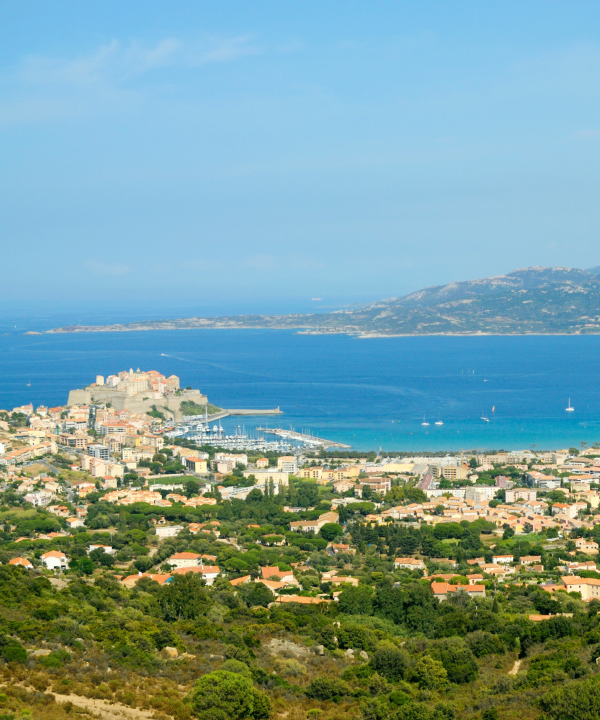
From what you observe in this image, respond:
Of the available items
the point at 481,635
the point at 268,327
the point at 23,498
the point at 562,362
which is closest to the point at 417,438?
the point at 23,498

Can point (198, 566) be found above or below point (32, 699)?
below

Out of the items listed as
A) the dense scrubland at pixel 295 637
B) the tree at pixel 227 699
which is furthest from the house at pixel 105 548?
the tree at pixel 227 699

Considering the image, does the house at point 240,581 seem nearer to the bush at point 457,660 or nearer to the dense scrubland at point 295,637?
the dense scrubland at point 295,637

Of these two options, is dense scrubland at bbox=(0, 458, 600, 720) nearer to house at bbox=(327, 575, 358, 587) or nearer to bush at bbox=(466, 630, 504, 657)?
bush at bbox=(466, 630, 504, 657)

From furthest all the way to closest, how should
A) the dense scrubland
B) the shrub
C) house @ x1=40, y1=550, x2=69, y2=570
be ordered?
house @ x1=40, y1=550, x2=69, y2=570 < the shrub < the dense scrubland

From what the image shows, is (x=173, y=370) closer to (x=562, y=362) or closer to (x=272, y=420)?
(x=272, y=420)

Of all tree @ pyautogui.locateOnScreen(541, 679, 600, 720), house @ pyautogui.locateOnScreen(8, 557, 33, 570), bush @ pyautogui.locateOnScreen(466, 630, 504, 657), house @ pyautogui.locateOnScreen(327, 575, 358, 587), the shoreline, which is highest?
the shoreline

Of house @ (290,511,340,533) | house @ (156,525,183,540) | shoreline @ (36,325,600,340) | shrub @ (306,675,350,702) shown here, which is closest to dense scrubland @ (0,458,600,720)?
shrub @ (306,675,350,702)
